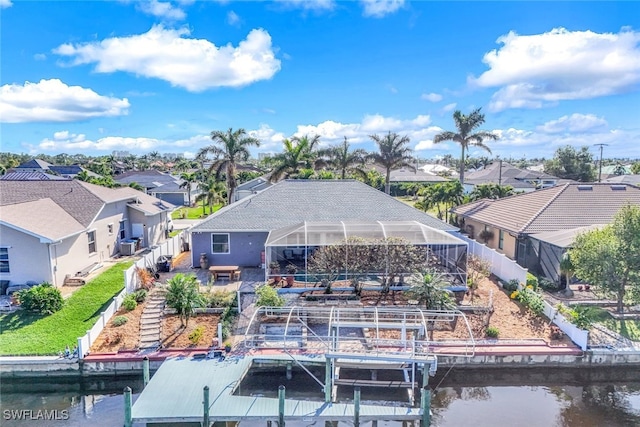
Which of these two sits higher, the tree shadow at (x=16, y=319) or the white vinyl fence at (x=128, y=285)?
the white vinyl fence at (x=128, y=285)

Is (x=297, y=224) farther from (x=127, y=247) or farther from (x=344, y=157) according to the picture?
(x=344, y=157)

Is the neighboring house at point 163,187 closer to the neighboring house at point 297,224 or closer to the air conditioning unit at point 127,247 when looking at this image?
the air conditioning unit at point 127,247

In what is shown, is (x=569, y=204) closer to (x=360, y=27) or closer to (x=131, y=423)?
(x=360, y=27)

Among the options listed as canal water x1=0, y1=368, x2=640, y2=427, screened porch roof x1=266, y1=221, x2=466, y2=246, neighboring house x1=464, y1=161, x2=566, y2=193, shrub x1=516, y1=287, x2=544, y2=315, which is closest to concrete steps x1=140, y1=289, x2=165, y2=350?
canal water x1=0, y1=368, x2=640, y2=427

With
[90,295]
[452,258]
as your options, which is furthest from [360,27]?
[90,295]

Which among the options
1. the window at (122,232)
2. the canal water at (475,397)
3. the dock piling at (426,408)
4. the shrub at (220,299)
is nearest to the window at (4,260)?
the canal water at (475,397)
